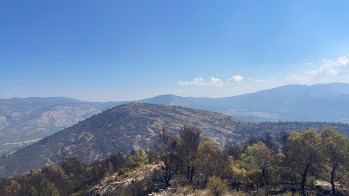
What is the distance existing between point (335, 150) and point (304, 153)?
501 cm

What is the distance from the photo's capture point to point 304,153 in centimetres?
5447

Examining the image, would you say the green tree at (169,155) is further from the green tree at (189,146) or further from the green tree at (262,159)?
the green tree at (262,159)

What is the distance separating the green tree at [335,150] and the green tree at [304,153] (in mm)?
1225

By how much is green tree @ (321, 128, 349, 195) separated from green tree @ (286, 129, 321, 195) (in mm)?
1225

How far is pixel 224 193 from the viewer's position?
46406 mm

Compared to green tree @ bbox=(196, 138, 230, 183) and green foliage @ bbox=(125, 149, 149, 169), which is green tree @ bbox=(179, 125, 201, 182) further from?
green foliage @ bbox=(125, 149, 149, 169)

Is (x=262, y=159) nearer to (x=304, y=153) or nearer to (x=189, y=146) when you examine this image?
(x=304, y=153)

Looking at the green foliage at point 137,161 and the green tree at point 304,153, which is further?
the green foliage at point 137,161

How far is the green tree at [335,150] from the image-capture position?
169 ft

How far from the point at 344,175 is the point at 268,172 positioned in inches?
509

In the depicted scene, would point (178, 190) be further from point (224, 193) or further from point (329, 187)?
point (329, 187)

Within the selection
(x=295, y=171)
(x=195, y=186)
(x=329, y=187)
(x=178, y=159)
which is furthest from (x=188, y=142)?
(x=329, y=187)

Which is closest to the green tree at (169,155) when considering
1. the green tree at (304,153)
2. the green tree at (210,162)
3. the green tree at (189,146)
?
the green tree at (189,146)

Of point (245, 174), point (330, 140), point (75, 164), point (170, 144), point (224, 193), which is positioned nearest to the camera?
point (224, 193)
